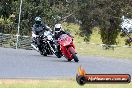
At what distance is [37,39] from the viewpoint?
22141 millimetres

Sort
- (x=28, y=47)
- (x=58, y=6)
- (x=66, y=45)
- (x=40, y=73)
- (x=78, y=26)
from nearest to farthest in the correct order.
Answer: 1. (x=40, y=73)
2. (x=66, y=45)
3. (x=28, y=47)
4. (x=58, y=6)
5. (x=78, y=26)

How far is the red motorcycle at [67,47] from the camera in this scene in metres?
18.9

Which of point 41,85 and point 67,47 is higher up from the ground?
point 41,85

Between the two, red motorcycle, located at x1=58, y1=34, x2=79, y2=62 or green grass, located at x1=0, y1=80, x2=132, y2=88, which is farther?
red motorcycle, located at x1=58, y1=34, x2=79, y2=62

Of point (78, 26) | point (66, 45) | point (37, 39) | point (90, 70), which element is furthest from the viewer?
point (78, 26)

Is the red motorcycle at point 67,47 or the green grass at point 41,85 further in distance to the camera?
the red motorcycle at point 67,47

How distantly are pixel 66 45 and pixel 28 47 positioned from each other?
11.3 metres

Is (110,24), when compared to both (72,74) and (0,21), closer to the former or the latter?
(0,21)

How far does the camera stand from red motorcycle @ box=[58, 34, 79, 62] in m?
18.9

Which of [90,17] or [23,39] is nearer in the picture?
[23,39]

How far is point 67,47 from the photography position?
1928cm

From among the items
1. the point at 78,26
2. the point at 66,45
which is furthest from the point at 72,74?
the point at 78,26

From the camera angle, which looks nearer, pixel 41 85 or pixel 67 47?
pixel 41 85

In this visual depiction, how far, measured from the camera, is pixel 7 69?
48.3 ft
